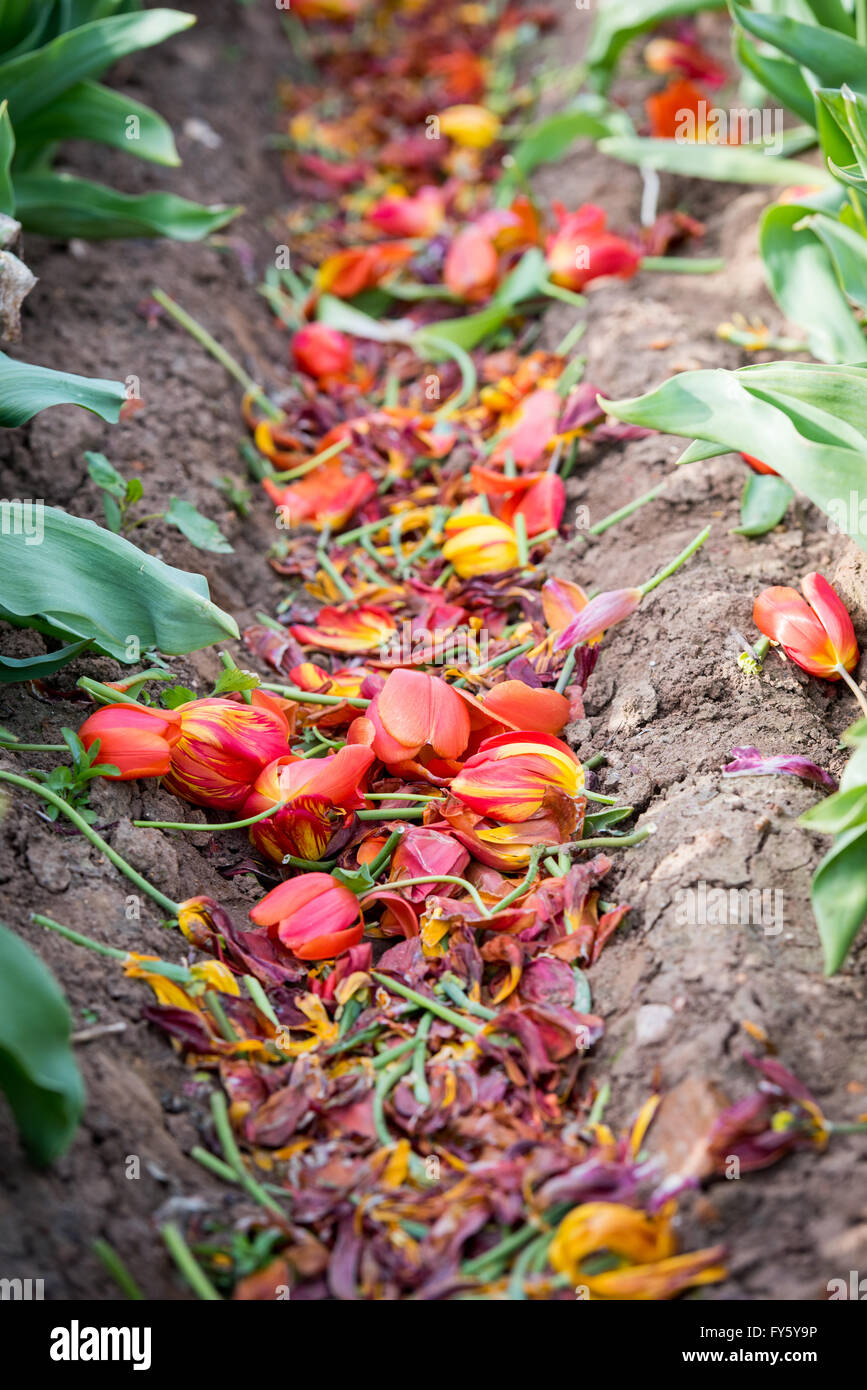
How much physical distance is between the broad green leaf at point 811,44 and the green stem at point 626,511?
0.80 m

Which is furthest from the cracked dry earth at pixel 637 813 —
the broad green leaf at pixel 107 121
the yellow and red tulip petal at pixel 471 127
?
the yellow and red tulip petal at pixel 471 127

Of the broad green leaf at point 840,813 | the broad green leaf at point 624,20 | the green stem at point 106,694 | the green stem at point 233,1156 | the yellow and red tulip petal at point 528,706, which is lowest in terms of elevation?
the green stem at point 233,1156

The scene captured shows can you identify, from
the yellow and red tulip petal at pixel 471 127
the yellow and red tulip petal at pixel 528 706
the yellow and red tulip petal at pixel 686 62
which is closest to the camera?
the yellow and red tulip petal at pixel 528 706

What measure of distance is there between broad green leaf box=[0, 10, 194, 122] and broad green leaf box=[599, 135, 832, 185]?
3.22ft

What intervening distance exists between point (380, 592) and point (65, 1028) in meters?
1.12

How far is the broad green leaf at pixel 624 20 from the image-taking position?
2.72m

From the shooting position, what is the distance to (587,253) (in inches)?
102

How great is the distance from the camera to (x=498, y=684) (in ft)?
5.71

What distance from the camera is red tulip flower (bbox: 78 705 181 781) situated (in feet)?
5.02

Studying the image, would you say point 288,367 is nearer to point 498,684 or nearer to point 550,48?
point 498,684

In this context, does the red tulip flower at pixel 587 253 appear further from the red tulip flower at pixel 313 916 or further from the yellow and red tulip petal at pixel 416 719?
the red tulip flower at pixel 313 916

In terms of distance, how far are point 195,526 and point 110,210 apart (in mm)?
832

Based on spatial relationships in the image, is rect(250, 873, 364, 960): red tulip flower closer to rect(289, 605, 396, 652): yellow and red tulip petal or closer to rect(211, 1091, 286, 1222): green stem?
rect(211, 1091, 286, 1222): green stem
